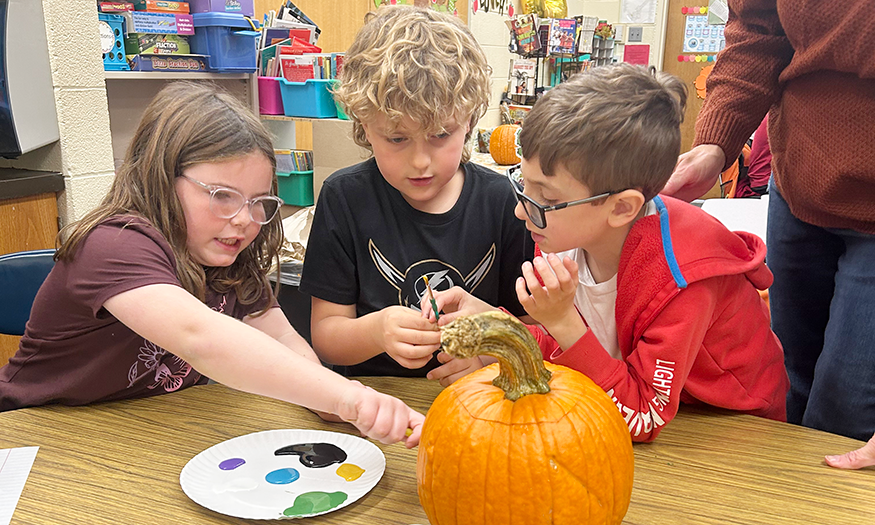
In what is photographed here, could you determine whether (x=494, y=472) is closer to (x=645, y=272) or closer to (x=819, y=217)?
(x=645, y=272)

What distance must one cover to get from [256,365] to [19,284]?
0.82 metres

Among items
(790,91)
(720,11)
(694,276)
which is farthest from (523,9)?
(694,276)

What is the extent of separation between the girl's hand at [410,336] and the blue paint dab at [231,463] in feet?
0.95

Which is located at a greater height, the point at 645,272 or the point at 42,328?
the point at 645,272

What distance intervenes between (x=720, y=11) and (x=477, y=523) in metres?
6.91

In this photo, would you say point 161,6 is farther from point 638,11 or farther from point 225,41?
point 638,11

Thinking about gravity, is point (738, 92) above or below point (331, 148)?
above

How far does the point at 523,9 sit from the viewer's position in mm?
5746

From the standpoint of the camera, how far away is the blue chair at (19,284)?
1414 millimetres

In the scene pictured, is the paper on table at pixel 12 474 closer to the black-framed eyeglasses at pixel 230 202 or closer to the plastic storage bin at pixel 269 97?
the black-framed eyeglasses at pixel 230 202

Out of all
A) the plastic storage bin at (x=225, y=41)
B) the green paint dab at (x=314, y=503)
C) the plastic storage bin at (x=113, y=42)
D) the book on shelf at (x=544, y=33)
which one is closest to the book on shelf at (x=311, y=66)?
the plastic storage bin at (x=225, y=41)

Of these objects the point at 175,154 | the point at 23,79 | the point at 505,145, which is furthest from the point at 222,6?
the point at 175,154

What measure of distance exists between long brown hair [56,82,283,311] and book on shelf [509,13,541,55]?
4.12 meters

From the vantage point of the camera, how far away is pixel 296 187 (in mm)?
3092
